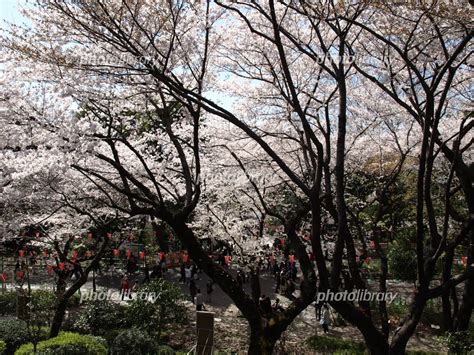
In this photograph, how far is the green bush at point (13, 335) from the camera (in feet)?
30.6

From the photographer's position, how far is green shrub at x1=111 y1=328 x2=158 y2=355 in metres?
7.97

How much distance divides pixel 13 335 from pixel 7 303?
5.45 metres

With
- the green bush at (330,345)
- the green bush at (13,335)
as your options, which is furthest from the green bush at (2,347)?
the green bush at (330,345)

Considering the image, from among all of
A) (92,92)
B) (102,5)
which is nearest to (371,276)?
(92,92)

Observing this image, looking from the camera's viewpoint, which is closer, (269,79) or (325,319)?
(269,79)

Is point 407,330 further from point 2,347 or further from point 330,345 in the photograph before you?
point 2,347

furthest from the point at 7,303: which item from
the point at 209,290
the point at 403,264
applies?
the point at 403,264

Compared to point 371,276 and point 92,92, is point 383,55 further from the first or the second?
point 371,276

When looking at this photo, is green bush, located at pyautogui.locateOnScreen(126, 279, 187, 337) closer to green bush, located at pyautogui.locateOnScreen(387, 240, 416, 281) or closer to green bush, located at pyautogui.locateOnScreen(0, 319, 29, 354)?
green bush, located at pyautogui.locateOnScreen(0, 319, 29, 354)

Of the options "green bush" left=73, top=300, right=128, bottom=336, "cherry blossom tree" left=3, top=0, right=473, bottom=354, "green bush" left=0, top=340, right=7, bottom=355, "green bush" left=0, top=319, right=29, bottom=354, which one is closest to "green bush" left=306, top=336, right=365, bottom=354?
"cherry blossom tree" left=3, top=0, right=473, bottom=354

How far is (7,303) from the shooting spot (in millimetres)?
14141

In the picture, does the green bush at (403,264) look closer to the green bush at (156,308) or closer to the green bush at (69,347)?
the green bush at (156,308)

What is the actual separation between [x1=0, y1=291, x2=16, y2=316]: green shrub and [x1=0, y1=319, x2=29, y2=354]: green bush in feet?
15.2

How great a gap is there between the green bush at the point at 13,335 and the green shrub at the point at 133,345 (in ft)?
9.37
